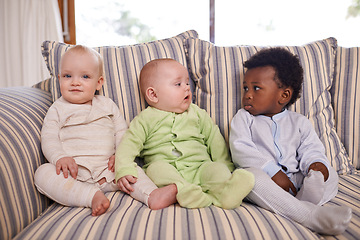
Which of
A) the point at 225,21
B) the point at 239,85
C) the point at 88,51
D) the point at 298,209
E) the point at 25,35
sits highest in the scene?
the point at 225,21

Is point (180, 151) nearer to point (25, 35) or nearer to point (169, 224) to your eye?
point (169, 224)

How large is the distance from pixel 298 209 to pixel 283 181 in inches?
7.6

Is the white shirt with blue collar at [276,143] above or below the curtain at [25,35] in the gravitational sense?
below


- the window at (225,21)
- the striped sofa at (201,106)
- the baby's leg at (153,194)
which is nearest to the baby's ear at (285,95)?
the striped sofa at (201,106)

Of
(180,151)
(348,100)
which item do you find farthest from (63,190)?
(348,100)

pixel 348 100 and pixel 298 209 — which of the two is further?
pixel 348 100

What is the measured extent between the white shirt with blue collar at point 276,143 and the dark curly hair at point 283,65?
0.13 m

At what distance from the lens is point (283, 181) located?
1205mm

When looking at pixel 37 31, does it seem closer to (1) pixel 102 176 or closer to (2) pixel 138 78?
(2) pixel 138 78

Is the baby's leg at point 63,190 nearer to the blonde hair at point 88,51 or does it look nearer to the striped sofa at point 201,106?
the striped sofa at point 201,106

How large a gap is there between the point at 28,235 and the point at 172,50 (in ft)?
3.25

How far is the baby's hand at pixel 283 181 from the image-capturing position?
3.94 feet

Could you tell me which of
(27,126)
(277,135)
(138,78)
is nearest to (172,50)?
(138,78)

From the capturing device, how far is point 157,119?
4.49 feet
